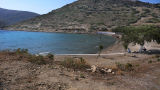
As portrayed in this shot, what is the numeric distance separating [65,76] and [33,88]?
8.50 ft

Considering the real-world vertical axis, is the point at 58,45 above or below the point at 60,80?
below

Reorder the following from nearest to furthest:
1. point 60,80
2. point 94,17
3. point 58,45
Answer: point 60,80
point 58,45
point 94,17

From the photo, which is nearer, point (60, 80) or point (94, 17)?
point (60, 80)

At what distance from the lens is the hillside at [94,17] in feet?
424

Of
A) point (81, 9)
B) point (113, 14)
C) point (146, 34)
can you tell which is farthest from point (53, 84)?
point (81, 9)

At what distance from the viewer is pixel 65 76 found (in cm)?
1067

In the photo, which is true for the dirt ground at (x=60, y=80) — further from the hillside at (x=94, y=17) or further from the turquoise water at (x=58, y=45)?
the hillside at (x=94, y=17)

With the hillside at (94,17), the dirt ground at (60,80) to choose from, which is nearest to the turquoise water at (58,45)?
the dirt ground at (60,80)

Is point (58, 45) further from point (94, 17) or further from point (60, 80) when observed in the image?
point (94, 17)

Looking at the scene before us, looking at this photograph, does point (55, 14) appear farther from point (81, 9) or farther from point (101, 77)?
point (101, 77)

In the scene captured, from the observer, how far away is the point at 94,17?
148 m

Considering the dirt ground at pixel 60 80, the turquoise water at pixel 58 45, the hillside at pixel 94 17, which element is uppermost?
the hillside at pixel 94 17

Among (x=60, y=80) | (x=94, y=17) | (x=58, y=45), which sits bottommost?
(x=58, y=45)

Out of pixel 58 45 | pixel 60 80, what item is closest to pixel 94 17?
pixel 58 45
